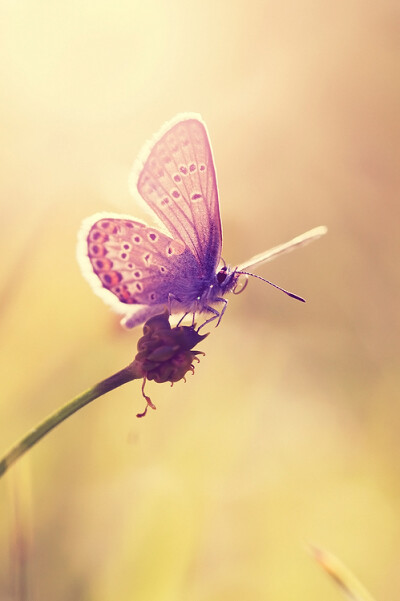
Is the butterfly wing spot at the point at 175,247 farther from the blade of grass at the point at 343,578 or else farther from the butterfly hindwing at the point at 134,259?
the blade of grass at the point at 343,578

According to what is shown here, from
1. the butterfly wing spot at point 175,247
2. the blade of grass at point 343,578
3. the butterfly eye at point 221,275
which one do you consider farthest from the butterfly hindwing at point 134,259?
the blade of grass at point 343,578

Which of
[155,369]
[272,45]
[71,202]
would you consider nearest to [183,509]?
[155,369]

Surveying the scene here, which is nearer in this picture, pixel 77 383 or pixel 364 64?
pixel 77 383

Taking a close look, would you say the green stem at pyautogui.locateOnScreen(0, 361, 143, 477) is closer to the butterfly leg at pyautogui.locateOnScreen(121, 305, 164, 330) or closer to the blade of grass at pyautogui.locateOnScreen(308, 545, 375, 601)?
the butterfly leg at pyautogui.locateOnScreen(121, 305, 164, 330)

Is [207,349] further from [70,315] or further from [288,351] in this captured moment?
[70,315]

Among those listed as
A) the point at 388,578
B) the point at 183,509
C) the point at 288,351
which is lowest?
the point at 388,578

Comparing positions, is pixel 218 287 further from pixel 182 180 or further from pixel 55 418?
pixel 55 418
